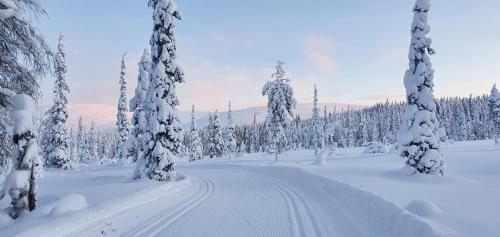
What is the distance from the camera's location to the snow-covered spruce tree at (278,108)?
50.0 metres

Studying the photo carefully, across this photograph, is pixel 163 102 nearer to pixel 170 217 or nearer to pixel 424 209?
pixel 170 217

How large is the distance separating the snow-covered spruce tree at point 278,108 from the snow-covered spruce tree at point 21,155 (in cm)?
3976

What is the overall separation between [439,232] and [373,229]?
2.51 metres

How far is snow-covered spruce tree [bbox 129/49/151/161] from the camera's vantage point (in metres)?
37.1

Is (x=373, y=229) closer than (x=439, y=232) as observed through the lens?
No

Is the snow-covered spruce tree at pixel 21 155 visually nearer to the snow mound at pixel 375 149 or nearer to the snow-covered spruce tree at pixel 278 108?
the snow-covered spruce tree at pixel 278 108

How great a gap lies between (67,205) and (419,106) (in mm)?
21059

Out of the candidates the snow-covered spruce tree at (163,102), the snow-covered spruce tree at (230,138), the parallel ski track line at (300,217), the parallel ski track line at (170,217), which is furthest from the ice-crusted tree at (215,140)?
the parallel ski track line at (300,217)

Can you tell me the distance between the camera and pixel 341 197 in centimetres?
1525

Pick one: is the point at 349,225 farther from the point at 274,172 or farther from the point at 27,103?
the point at 274,172

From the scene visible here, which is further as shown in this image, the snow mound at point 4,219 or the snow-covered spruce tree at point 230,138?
the snow-covered spruce tree at point 230,138

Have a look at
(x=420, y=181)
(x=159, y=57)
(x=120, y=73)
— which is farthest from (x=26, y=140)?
(x=120, y=73)

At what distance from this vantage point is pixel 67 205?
11.0 meters

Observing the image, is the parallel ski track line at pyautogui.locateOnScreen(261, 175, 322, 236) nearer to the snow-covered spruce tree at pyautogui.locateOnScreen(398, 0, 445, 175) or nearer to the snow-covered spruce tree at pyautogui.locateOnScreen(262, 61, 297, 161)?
the snow-covered spruce tree at pyautogui.locateOnScreen(398, 0, 445, 175)
